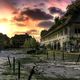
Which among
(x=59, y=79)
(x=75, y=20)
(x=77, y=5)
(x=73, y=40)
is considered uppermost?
(x=77, y=5)

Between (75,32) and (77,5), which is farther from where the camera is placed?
(77,5)

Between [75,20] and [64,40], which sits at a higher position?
[75,20]

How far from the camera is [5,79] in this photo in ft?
66.3

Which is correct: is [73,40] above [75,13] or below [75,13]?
below

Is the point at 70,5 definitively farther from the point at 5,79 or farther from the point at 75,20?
the point at 5,79

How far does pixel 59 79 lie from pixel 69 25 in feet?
179

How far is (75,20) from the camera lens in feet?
242

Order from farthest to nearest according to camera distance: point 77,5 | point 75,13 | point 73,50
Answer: point 77,5
point 75,13
point 73,50

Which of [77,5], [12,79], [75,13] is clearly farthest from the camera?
[77,5]

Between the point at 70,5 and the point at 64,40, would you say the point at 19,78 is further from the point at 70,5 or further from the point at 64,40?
the point at 70,5

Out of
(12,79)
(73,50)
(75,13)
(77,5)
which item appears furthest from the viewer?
(77,5)

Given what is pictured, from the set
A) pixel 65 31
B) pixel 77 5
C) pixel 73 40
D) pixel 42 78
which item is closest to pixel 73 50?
pixel 73 40

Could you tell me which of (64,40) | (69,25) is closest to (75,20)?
(69,25)

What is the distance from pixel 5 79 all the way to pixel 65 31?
59.2 meters
